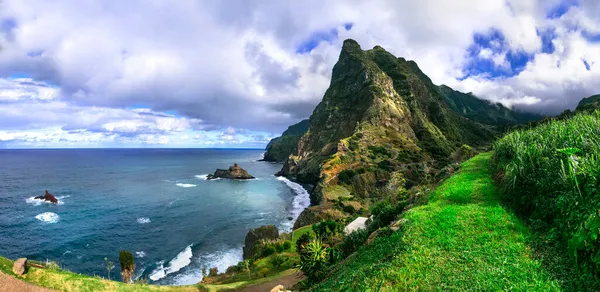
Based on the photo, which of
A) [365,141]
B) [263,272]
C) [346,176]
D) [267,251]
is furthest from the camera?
[365,141]

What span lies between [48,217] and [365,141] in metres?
110

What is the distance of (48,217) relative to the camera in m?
69.8

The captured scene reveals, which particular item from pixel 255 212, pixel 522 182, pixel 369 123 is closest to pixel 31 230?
pixel 255 212

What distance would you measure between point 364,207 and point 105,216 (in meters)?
65.2

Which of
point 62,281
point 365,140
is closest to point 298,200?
point 365,140

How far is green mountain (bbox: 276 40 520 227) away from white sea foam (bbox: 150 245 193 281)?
2317 centimetres

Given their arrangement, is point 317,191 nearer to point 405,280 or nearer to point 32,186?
point 405,280

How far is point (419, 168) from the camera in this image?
113312 millimetres

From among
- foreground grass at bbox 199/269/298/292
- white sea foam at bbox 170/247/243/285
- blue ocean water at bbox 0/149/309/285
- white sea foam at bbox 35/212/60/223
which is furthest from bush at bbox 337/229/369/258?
white sea foam at bbox 35/212/60/223

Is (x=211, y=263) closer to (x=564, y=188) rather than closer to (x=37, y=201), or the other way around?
(x=564, y=188)

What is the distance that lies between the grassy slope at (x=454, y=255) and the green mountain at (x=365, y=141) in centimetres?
5031

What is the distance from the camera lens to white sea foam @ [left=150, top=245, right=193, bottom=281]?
147ft

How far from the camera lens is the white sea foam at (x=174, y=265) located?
1758 inches

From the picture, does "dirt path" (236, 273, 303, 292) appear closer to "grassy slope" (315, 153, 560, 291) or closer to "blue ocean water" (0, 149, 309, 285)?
"grassy slope" (315, 153, 560, 291)
